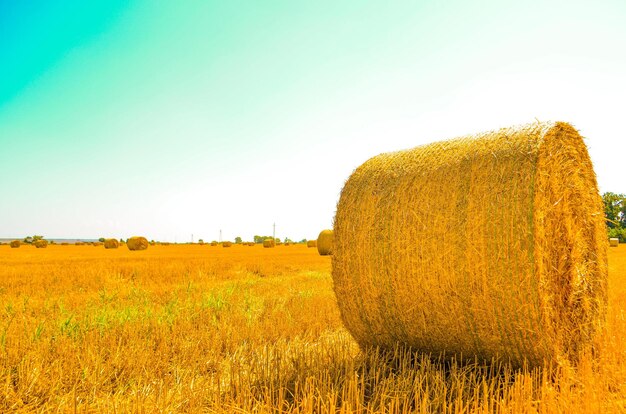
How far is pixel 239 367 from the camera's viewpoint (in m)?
3.89

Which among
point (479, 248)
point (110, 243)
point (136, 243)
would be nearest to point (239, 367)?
point (479, 248)

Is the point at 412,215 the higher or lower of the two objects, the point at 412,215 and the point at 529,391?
the higher

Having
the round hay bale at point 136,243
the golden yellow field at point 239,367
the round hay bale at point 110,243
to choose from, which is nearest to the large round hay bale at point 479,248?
the golden yellow field at point 239,367

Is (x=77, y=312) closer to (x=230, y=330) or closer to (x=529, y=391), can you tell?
(x=230, y=330)

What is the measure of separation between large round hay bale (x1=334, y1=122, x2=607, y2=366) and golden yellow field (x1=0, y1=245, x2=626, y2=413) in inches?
A: 12.6

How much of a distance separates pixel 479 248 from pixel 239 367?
2431mm

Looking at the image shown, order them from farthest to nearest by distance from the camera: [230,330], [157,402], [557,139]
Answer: [230,330] < [557,139] < [157,402]

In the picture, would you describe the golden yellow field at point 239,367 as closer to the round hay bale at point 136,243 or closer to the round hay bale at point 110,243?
the round hay bale at point 136,243

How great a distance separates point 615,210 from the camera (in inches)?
2190

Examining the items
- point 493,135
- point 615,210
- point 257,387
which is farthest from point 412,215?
point 615,210

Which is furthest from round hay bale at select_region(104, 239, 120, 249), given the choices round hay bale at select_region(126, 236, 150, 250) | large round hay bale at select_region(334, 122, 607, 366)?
large round hay bale at select_region(334, 122, 607, 366)

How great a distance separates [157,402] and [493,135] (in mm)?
3870

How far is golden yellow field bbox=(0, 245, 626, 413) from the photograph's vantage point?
332 cm

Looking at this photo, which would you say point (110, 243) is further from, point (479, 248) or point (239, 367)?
point (479, 248)
